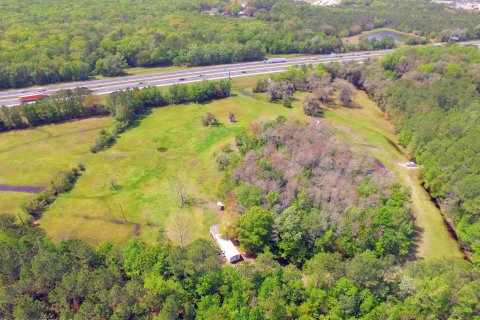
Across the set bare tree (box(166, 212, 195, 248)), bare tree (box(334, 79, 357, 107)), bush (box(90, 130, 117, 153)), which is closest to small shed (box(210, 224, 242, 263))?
bare tree (box(166, 212, 195, 248))

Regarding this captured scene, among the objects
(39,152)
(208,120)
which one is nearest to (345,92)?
(208,120)

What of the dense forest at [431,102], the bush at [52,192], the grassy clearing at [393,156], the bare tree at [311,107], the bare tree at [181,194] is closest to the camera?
the grassy clearing at [393,156]

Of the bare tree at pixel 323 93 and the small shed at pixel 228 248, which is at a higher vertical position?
the bare tree at pixel 323 93

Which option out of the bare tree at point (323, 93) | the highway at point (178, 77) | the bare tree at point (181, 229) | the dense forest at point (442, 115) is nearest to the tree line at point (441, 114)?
the dense forest at point (442, 115)

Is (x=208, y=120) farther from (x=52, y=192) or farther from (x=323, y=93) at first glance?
(x=52, y=192)

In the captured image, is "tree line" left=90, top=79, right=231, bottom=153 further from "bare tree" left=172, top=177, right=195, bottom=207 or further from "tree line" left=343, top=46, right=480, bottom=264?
"tree line" left=343, top=46, right=480, bottom=264

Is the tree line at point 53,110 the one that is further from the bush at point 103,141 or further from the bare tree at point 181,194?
the bare tree at point 181,194
